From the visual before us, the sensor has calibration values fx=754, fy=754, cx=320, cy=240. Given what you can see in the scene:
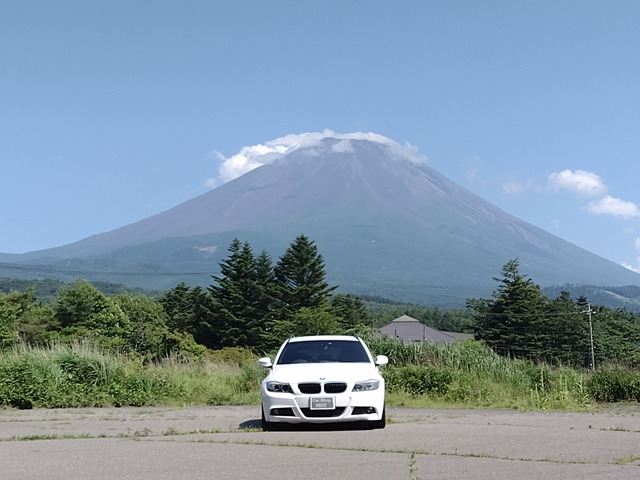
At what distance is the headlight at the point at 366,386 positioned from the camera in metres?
9.91

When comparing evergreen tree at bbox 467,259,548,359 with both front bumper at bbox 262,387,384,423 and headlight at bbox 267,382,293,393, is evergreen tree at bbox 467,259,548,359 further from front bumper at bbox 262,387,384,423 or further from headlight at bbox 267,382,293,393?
headlight at bbox 267,382,293,393

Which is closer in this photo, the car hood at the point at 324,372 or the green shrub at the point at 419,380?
the car hood at the point at 324,372

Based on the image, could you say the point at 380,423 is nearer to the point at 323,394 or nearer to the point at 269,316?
the point at 323,394

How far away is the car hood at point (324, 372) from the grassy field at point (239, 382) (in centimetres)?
498

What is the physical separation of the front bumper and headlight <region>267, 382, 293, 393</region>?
7 centimetres

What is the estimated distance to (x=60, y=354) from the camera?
50.7 ft

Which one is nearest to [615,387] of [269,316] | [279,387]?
[279,387]

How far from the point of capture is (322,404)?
9703 millimetres

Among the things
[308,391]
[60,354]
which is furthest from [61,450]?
[60,354]

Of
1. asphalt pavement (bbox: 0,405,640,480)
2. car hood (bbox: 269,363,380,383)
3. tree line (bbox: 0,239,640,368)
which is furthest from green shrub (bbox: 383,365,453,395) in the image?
tree line (bbox: 0,239,640,368)

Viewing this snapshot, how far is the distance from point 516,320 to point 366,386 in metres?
82.7

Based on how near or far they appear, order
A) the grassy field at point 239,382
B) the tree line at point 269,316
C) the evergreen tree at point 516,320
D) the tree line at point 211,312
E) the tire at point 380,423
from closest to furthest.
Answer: the tire at point 380,423 < the grassy field at point 239,382 < the tree line at point 211,312 < the tree line at point 269,316 < the evergreen tree at point 516,320

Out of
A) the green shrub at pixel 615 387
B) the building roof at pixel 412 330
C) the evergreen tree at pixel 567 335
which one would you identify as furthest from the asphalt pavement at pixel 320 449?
the building roof at pixel 412 330

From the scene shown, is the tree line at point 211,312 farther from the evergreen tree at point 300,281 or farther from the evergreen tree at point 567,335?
the evergreen tree at point 567,335
